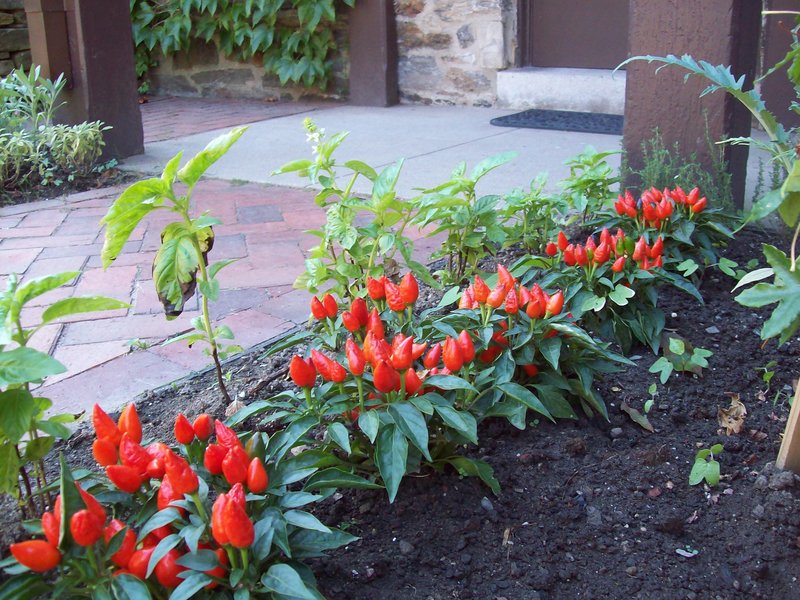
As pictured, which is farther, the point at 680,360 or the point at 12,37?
the point at 12,37

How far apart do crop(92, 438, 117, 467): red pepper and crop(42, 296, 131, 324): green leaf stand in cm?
21

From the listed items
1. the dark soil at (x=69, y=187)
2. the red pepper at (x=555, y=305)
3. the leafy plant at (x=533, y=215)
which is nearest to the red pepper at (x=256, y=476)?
the red pepper at (x=555, y=305)

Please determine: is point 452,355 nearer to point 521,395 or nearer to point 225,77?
point 521,395

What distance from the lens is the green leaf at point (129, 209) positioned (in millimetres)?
1681

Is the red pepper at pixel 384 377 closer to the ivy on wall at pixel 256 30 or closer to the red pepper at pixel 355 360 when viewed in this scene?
the red pepper at pixel 355 360

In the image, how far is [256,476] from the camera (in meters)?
1.27

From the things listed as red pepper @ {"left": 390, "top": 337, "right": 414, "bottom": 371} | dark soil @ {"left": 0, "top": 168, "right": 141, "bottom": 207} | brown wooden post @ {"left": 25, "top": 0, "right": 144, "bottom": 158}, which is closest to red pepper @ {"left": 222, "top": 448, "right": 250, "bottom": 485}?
red pepper @ {"left": 390, "top": 337, "right": 414, "bottom": 371}

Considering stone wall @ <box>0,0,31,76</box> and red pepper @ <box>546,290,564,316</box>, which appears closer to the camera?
red pepper @ <box>546,290,564,316</box>

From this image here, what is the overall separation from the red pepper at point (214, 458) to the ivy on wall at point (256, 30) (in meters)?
5.53

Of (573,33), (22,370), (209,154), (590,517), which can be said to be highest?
(573,33)

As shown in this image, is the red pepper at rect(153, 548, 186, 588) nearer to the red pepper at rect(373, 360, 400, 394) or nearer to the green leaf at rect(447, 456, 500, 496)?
the red pepper at rect(373, 360, 400, 394)

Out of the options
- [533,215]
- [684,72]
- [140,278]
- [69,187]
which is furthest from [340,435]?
[69,187]

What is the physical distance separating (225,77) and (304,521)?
6765mm

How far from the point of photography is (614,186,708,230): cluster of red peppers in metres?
2.55
